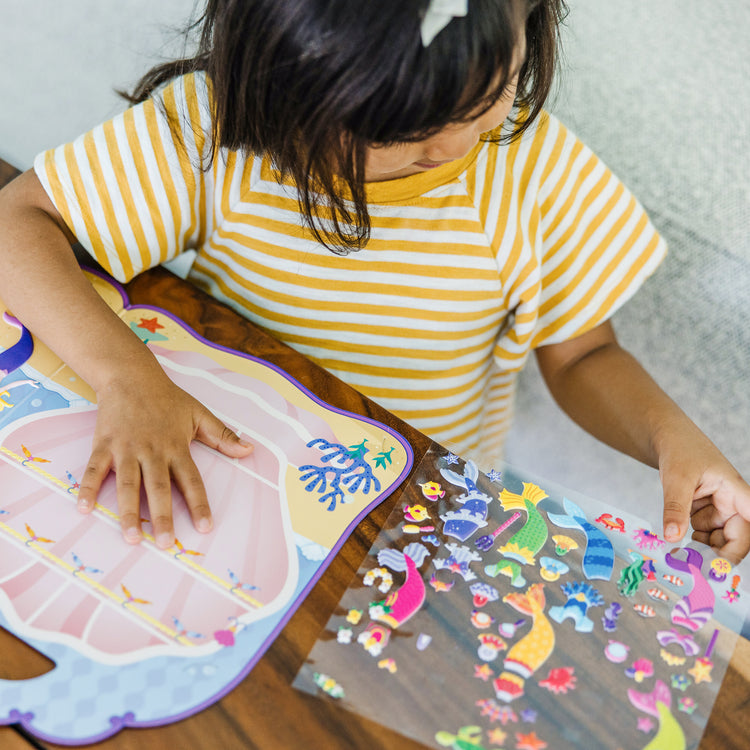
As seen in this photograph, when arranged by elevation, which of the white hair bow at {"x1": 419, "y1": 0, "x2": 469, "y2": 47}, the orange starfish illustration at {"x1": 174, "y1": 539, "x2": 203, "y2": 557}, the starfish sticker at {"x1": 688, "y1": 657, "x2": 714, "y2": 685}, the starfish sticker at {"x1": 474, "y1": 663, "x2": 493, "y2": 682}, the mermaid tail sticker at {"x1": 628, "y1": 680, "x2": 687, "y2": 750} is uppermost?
the white hair bow at {"x1": 419, "y1": 0, "x2": 469, "y2": 47}

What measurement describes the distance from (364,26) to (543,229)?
13.2 inches

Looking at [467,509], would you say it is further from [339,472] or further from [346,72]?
[346,72]

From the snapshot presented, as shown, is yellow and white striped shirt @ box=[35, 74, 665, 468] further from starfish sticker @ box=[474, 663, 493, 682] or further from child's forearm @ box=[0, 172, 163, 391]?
starfish sticker @ box=[474, 663, 493, 682]

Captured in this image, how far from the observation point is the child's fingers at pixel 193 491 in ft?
1.54

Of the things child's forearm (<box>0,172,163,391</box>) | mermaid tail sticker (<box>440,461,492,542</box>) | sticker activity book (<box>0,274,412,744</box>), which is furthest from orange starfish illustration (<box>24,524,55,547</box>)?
mermaid tail sticker (<box>440,461,492,542</box>)

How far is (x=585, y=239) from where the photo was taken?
695 mm

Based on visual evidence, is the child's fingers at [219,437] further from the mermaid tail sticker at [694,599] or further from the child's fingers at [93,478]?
the mermaid tail sticker at [694,599]

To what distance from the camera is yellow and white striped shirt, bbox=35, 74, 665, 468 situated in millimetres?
607

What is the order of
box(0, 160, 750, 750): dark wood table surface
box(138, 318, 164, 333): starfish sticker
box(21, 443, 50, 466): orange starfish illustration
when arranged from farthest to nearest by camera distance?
box(138, 318, 164, 333): starfish sticker → box(21, 443, 50, 466): orange starfish illustration → box(0, 160, 750, 750): dark wood table surface

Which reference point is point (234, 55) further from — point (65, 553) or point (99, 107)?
point (99, 107)

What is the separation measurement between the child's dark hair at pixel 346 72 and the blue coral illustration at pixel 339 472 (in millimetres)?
179

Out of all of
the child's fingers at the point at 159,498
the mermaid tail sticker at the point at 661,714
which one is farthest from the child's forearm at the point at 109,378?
the mermaid tail sticker at the point at 661,714

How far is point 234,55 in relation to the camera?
0.48m

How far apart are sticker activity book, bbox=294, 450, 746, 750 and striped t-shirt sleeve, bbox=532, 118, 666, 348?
256 millimetres
